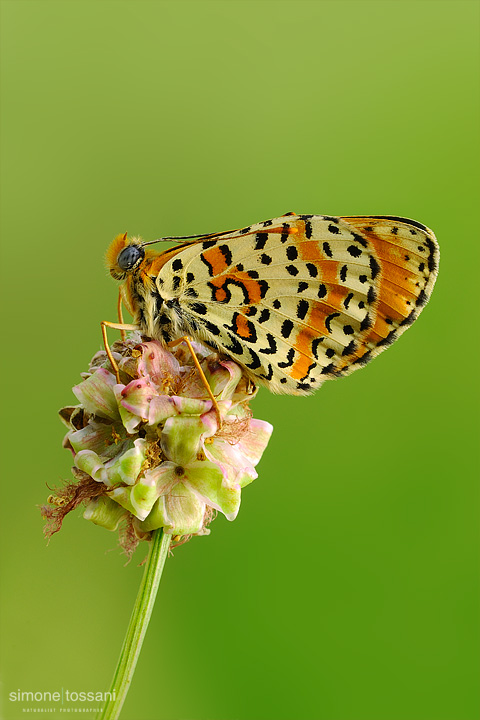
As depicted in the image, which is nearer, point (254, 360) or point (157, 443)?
point (157, 443)

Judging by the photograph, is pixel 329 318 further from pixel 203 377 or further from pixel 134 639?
pixel 134 639

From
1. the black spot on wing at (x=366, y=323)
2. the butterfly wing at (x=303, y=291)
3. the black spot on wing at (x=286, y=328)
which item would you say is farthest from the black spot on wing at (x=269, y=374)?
the black spot on wing at (x=366, y=323)

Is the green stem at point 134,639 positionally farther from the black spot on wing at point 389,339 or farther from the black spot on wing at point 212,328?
the black spot on wing at point 389,339

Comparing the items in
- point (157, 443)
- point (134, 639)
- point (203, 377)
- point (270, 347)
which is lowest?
point (134, 639)

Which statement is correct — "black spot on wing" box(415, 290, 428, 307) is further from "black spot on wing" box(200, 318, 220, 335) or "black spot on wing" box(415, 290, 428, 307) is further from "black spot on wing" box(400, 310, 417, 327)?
"black spot on wing" box(200, 318, 220, 335)

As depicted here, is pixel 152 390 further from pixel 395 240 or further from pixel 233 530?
pixel 233 530

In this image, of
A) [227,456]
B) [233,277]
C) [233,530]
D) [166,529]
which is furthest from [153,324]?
[233,530]

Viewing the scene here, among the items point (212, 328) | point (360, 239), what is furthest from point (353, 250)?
point (212, 328)
